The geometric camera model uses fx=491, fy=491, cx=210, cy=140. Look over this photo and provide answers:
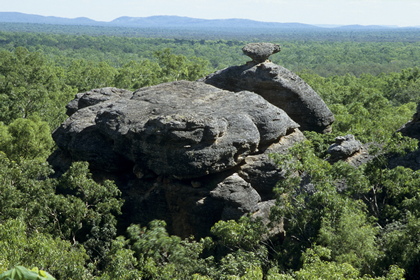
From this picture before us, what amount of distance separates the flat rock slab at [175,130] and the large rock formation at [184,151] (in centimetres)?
4

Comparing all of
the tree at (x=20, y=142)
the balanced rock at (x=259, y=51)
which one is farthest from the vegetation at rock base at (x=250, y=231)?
the tree at (x=20, y=142)

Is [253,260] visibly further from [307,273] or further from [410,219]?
[410,219]

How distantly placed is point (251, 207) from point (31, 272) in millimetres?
15626

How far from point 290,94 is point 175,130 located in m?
9.17

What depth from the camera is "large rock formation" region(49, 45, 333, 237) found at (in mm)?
20594

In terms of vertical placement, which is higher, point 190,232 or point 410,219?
point 410,219

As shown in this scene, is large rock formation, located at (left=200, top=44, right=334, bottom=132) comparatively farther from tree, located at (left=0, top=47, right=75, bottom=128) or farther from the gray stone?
tree, located at (left=0, top=47, right=75, bottom=128)

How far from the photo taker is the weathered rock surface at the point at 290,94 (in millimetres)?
27125

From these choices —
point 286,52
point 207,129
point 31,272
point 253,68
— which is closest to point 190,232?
point 207,129

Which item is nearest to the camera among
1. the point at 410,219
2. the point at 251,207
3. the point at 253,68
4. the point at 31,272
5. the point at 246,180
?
the point at 31,272

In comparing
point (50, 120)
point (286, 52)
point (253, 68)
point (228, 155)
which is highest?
point (253, 68)

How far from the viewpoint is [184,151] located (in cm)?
2048

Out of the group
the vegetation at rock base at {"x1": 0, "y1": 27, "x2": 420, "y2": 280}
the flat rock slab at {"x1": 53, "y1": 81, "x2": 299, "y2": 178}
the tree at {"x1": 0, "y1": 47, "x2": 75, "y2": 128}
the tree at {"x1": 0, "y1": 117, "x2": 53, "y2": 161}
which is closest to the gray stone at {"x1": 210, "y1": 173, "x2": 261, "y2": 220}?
the flat rock slab at {"x1": 53, "y1": 81, "x2": 299, "y2": 178}

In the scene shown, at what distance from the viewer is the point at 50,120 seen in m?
39.8
